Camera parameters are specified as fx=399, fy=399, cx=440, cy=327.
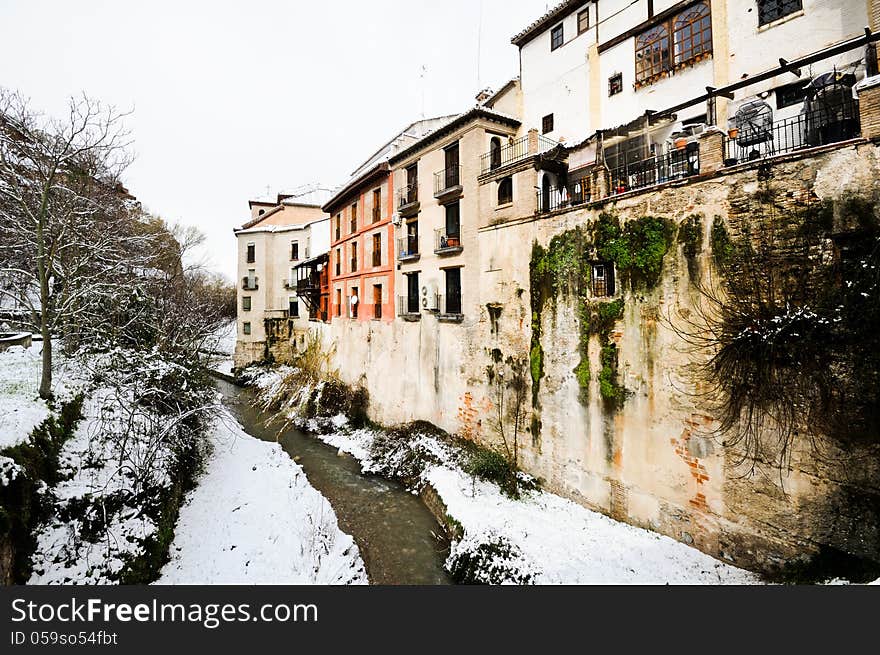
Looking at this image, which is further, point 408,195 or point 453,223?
point 408,195

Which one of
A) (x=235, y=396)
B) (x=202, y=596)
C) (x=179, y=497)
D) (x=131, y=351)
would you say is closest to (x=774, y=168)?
(x=202, y=596)

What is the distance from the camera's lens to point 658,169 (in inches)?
401

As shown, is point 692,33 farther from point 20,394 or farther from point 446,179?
point 20,394

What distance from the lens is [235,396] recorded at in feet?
82.5

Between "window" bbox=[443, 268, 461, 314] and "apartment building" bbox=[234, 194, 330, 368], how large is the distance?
19.5 m

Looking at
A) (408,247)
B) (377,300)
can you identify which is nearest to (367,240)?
(377,300)

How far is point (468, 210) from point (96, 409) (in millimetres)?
12241

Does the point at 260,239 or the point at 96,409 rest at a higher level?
the point at 260,239

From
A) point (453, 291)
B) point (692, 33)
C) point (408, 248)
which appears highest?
point (692, 33)

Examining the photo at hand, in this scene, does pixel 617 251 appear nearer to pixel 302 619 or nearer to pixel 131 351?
pixel 302 619

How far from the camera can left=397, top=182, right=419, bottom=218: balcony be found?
16.4 metres

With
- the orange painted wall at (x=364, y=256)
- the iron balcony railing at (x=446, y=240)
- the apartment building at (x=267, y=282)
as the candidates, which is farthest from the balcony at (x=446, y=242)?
the apartment building at (x=267, y=282)

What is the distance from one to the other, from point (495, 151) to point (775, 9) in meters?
7.98

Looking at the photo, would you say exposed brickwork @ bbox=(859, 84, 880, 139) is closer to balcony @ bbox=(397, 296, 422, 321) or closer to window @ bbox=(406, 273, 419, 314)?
balcony @ bbox=(397, 296, 422, 321)
